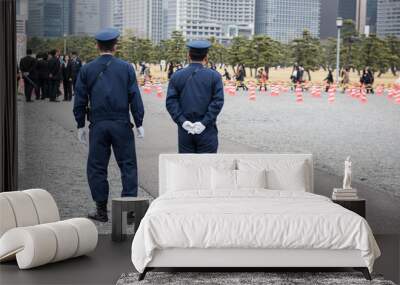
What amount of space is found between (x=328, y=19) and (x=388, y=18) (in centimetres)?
59

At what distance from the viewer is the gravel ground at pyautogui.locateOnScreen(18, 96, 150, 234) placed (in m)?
8.15

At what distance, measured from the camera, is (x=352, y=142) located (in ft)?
27.0

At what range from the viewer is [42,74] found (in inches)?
327

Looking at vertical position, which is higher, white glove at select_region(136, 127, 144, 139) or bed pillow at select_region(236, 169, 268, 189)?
white glove at select_region(136, 127, 144, 139)

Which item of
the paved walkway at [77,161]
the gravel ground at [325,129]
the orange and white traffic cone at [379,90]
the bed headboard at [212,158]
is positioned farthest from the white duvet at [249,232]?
the orange and white traffic cone at [379,90]

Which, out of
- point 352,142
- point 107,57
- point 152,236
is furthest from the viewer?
point 352,142

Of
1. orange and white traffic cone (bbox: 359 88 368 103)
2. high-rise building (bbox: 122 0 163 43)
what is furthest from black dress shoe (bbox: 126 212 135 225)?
orange and white traffic cone (bbox: 359 88 368 103)

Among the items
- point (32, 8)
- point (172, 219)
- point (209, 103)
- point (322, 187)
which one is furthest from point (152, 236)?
point (32, 8)

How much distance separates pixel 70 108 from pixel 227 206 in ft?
9.10

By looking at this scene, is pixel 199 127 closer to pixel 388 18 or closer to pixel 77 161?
→ pixel 77 161

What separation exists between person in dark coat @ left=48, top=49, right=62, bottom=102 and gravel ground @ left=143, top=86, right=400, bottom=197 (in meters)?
0.90

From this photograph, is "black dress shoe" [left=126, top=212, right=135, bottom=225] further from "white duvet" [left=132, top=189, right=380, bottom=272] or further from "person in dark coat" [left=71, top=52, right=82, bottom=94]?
"white duvet" [left=132, top=189, right=380, bottom=272]

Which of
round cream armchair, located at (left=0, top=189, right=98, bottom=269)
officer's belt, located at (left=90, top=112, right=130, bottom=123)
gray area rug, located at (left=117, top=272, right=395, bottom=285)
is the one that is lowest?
gray area rug, located at (left=117, top=272, right=395, bottom=285)

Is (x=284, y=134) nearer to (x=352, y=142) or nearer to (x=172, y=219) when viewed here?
(x=352, y=142)
